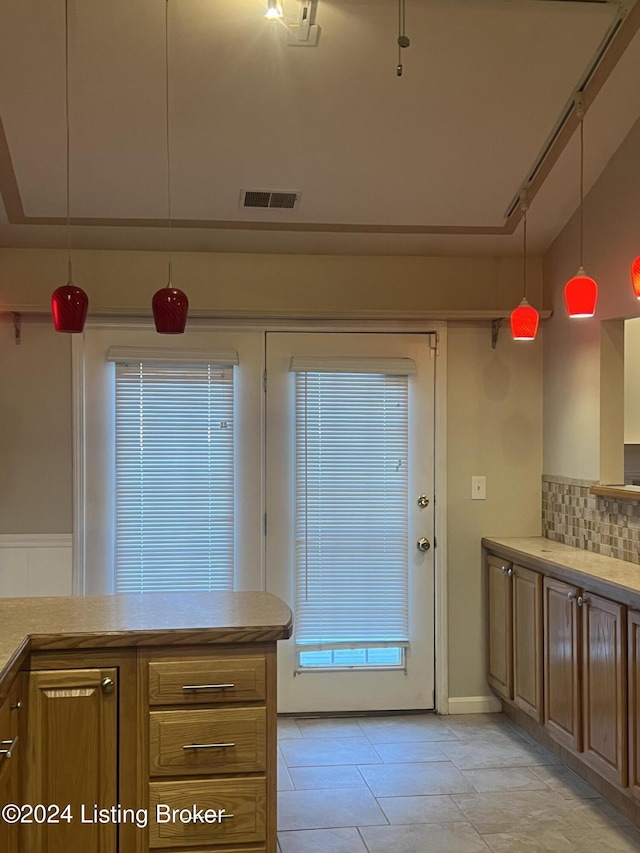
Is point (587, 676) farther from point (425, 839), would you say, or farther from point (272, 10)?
point (272, 10)

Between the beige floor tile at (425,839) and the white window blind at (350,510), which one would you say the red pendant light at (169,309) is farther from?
the beige floor tile at (425,839)

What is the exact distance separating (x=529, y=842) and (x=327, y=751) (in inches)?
44.9

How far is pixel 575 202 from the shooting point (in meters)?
4.08

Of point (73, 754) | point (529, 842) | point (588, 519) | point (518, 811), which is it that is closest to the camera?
point (73, 754)

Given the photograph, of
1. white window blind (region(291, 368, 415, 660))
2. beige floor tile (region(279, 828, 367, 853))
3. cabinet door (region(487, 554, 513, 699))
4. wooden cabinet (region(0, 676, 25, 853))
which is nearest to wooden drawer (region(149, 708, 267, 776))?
wooden cabinet (region(0, 676, 25, 853))

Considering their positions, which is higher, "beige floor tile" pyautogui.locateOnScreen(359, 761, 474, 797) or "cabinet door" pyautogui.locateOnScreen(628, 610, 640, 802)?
"cabinet door" pyautogui.locateOnScreen(628, 610, 640, 802)

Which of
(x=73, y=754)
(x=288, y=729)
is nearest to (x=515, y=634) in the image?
(x=288, y=729)

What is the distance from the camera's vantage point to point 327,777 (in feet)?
11.9

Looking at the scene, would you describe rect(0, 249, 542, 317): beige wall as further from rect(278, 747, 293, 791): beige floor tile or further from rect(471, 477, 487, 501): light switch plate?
rect(278, 747, 293, 791): beige floor tile

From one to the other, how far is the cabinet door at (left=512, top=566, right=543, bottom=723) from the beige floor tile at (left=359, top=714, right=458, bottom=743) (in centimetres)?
44

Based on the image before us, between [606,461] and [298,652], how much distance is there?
1866mm

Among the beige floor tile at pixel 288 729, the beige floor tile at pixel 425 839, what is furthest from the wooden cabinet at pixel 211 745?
the beige floor tile at pixel 288 729

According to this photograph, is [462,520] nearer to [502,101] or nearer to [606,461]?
[606,461]

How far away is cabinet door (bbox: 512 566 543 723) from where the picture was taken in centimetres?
382
